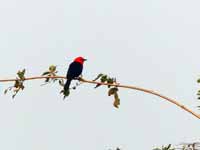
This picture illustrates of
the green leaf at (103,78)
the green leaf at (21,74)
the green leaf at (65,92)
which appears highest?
the green leaf at (21,74)

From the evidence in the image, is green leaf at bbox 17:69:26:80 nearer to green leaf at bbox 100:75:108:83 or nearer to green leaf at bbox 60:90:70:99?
green leaf at bbox 60:90:70:99

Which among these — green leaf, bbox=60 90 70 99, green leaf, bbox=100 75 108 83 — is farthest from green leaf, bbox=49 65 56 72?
green leaf, bbox=100 75 108 83

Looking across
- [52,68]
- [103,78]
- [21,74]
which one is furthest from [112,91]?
[21,74]

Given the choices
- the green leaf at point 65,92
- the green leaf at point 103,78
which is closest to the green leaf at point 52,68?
the green leaf at point 65,92

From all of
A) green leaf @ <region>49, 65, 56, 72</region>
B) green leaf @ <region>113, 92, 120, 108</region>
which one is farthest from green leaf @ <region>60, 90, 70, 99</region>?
green leaf @ <region>113, 92, 120, 108</region>

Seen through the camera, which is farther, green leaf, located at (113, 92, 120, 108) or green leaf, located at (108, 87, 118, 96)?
green leaf, located at (113, 92, 120, 108)

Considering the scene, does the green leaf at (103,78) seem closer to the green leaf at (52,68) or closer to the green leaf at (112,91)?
the green leaf at (112,91)

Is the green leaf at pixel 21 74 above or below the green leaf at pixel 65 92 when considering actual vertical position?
above

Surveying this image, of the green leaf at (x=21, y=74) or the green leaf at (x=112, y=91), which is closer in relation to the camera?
the green leaf at (x=112, y=91)

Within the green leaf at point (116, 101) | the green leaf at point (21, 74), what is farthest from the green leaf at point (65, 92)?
the green leaf at point (116, 101)

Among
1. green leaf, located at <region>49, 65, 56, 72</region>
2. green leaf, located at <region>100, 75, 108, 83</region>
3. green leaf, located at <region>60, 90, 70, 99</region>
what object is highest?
green leaf, located at <region>49, 65, 56, 72</region>

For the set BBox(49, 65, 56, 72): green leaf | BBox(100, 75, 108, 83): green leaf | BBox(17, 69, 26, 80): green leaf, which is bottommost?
BBox(100, 75, 108, 83): green leaf

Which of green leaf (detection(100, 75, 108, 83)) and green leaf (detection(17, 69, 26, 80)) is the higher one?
green leaf (detection(17, 69, 26, 80))

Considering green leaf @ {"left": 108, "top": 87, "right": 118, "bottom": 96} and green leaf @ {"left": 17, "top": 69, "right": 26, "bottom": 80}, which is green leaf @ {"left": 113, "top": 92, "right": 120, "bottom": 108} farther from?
green leaf @ {"left": 17, "top": 69, "right": 26, "bottom": 80}
